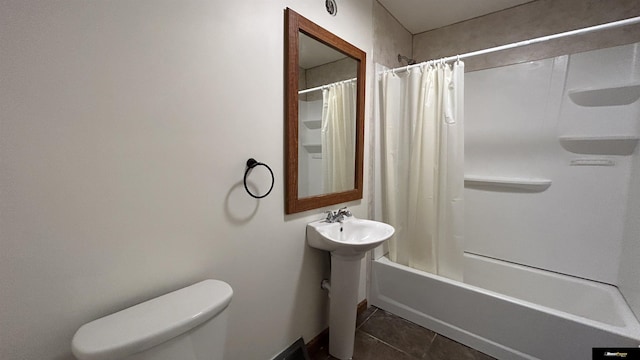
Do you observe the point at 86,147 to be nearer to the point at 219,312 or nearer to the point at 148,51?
the point at 148,51

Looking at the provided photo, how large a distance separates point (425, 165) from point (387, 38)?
1130 millimetres

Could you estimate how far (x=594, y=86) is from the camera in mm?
1661

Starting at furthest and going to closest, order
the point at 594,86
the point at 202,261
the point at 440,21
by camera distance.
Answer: the point at 440,21
the point at 594,86
the point at 202,261

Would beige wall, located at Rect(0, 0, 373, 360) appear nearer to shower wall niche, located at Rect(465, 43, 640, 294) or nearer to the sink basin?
the sink basin

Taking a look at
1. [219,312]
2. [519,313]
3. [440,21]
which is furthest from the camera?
[440,21]

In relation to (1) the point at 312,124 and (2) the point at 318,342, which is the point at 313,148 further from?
(2) the point at 318,342

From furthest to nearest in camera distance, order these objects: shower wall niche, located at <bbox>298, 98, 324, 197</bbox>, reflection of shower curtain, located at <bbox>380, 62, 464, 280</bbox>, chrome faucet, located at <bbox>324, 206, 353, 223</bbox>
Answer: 1. reflection of shower curtain, located at <bbox>380, 62, 464, 280</bbox>
2. chrome faucet, located at <bbox>324, 206, 353, 223</bbox>
3. shower wall niche, located at <bbox>298, 98, 324, 197</bbox>

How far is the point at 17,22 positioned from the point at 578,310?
122 inches

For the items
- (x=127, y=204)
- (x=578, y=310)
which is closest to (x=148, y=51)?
(x=127, y=204)

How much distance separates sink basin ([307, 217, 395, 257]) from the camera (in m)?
1.28

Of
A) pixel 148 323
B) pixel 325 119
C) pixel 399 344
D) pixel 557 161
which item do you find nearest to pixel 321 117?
pixel 325 119

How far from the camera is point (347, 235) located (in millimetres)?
1561

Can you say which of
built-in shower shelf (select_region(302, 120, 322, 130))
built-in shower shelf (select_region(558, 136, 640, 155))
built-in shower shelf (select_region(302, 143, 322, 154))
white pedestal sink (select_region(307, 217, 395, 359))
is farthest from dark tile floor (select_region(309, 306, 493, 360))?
built-in shower shelf (select_region(558, 136, 640, 155))

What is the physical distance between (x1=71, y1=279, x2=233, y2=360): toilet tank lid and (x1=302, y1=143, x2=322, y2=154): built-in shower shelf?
84 centimetres
